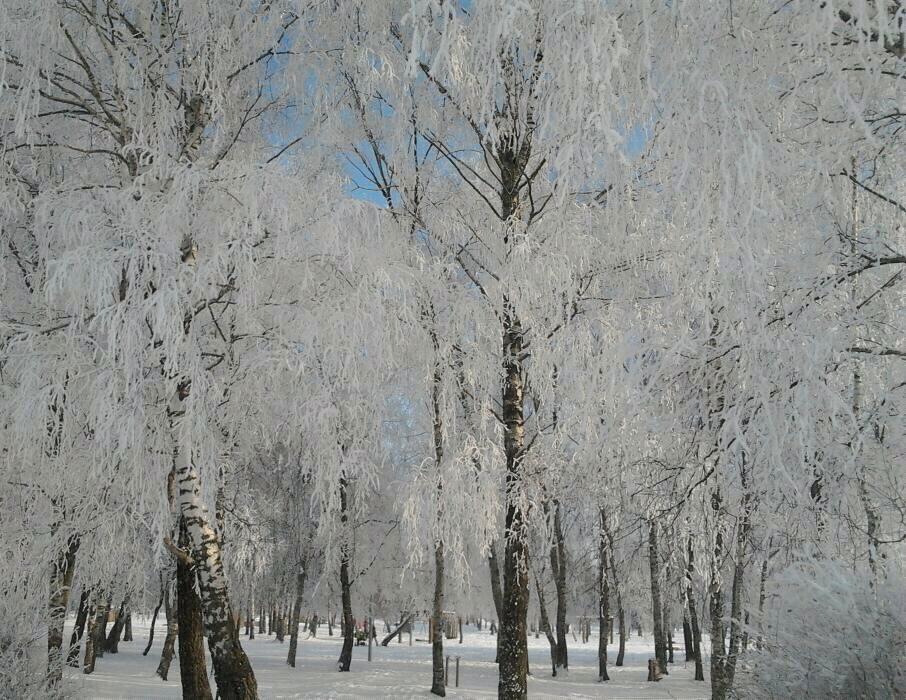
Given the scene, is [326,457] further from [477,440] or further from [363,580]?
[363,580]

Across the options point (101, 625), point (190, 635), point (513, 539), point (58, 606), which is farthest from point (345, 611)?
point (513, 539)

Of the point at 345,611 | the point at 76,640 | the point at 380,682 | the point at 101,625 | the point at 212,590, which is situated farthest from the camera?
the point at 101,625

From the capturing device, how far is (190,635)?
7.66 m

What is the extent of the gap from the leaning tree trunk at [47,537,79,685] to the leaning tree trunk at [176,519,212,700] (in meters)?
1.18

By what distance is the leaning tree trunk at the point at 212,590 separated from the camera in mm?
6781

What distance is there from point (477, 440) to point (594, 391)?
225 centimetres

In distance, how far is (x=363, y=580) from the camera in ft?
96.2

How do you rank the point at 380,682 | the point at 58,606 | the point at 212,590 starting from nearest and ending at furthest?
the point at 212,590 < the point at 58,606 < the point at 380,682

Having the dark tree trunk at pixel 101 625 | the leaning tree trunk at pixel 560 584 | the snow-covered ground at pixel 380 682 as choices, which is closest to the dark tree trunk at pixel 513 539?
the snow-covered ground at pixel 380 682

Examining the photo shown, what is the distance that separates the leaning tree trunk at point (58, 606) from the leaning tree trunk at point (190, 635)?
118 centimetres

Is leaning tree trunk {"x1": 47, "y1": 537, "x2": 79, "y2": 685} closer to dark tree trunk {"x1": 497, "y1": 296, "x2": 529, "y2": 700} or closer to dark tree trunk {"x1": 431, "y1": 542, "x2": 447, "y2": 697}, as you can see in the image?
dark tree trunk {"x1": 497, "y1": 296, "x2": 529, "y2": 700}

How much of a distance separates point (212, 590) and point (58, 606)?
8.25ft

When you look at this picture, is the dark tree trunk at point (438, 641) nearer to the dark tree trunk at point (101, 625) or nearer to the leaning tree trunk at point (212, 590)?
the leaning tree trunk at point (212, 590)

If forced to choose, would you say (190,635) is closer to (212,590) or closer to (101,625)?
(212,590)
